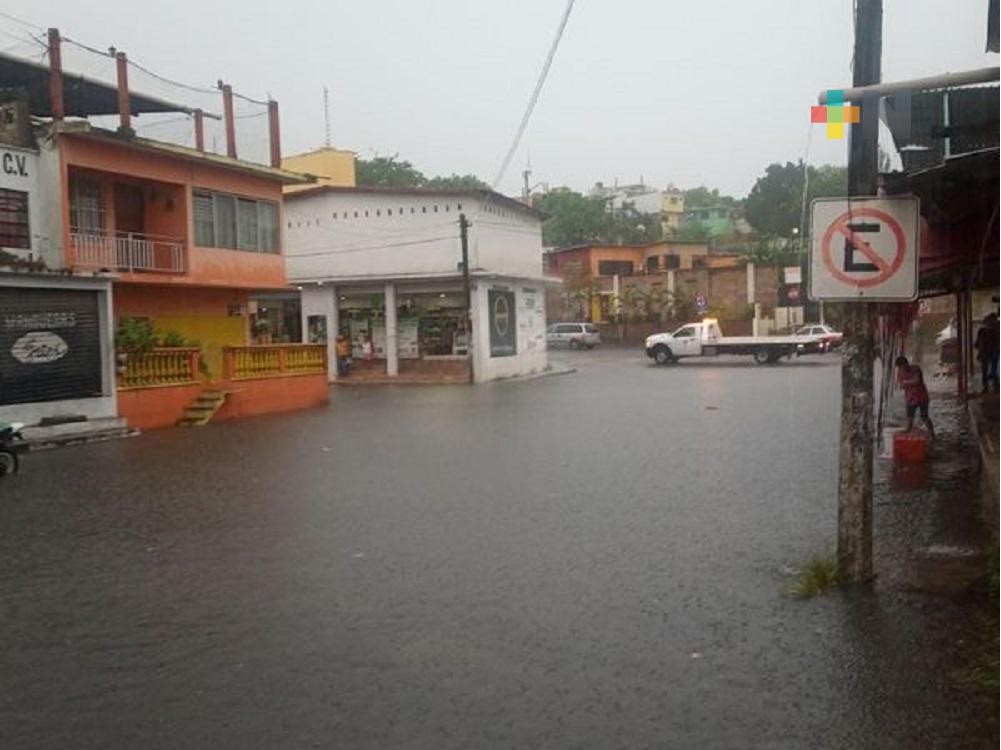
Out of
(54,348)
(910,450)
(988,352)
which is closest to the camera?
(910,450)

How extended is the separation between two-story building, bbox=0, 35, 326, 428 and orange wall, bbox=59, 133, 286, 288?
36 millimetres

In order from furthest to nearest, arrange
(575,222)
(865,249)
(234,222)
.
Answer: (575,222) < (234,222) < (865,249)

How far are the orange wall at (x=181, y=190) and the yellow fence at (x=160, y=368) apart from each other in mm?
1936

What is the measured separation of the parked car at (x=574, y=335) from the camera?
190 feet

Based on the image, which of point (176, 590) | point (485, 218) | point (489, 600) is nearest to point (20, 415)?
point (176, 590)

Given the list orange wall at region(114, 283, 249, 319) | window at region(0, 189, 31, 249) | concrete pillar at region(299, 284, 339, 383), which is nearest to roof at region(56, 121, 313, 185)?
window at region(0, 189, 31, 249)

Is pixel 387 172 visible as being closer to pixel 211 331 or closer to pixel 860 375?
pixel 211 331

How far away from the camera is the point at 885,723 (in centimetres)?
434

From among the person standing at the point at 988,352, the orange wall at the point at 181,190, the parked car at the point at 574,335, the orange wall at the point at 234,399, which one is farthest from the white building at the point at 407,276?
the parked car at the point at 574,335

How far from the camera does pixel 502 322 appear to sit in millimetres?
36625

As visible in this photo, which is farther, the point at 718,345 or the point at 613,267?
the point at 613,267

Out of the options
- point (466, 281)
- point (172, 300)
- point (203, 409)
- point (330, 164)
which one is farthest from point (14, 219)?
point (330, 164)

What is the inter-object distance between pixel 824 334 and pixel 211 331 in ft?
92.4

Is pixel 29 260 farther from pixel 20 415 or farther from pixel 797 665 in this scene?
pixel 797 665
